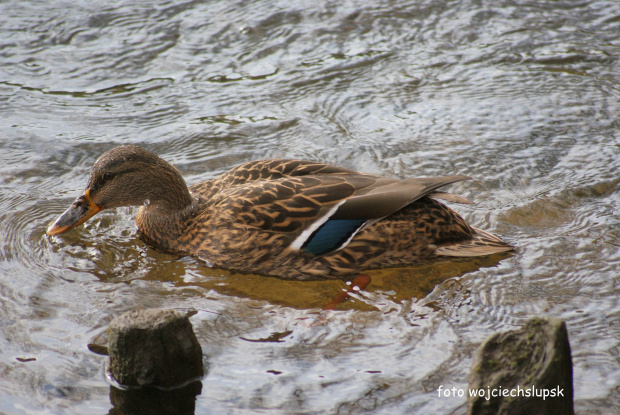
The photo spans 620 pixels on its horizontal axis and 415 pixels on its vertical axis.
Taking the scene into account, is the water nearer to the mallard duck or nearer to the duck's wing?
the mallard duck

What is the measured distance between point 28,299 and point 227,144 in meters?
2.91

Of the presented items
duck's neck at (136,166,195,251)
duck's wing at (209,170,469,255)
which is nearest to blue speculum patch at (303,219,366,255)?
duck's wing at (209,170,469,255)

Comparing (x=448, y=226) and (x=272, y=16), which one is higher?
(x=272, y=16)

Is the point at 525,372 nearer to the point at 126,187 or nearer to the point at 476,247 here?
the point at 476,247

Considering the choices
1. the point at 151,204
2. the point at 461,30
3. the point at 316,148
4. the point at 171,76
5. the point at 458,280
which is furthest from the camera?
the point at 461,30

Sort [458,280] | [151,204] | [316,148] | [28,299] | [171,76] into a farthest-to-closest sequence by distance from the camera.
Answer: [171,76], [316,148], [151,204], [458,280], [28,299]

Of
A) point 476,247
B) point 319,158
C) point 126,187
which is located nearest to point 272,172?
point 126,187

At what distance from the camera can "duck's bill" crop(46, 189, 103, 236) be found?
5.48 metres

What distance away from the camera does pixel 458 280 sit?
520 cm

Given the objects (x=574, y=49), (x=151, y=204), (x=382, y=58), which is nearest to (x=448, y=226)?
(x=151, y=204)

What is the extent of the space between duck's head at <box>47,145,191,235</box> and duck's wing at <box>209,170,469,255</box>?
0.73 m

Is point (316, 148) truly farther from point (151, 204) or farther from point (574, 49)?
point (574, 49)

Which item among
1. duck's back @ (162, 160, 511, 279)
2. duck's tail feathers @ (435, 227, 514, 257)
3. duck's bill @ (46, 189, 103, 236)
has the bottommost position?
duck's tail feathers @ (435, 227, 514, 257)

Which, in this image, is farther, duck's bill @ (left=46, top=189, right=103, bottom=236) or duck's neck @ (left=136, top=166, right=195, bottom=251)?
duck's neck @ (left=136, top=166, right=195, bottom=251)
